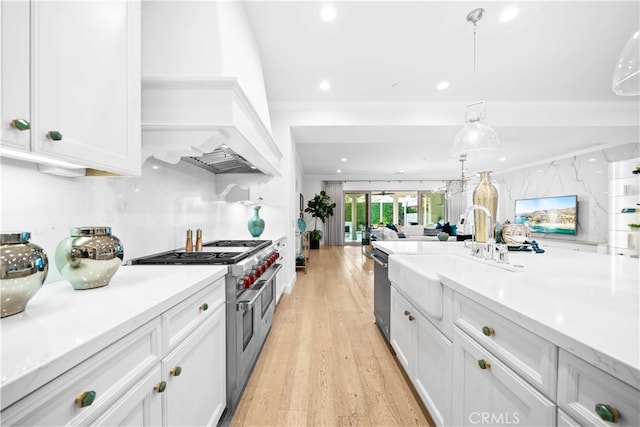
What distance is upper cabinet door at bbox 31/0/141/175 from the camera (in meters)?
0.73

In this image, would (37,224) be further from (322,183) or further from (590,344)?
(322,183)

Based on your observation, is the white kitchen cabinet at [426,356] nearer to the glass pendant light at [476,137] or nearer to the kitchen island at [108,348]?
the kitchen island at [108,348]

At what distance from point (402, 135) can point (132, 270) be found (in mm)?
3999

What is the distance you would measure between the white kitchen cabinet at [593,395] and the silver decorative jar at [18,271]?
1.38m

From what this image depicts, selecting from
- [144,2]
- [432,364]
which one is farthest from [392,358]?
[144,2]

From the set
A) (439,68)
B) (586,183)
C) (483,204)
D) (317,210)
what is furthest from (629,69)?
(317,210)

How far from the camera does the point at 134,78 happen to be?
1.11 metres

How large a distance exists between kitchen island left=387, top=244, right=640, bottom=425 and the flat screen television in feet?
19.4

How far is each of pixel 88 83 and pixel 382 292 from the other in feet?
7.42

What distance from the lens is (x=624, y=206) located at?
4574mm

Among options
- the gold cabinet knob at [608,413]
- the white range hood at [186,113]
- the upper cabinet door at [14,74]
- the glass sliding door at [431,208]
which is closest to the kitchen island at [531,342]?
the gold cabinet knob at [608,413]

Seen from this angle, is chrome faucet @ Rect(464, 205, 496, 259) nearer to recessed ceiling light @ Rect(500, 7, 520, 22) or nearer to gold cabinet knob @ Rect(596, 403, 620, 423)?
gold cabinet knob @ Rect(596, 403, 620, 423)

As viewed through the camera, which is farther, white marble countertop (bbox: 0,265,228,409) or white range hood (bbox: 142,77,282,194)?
white range hood (bbox: 142,77,282,194)

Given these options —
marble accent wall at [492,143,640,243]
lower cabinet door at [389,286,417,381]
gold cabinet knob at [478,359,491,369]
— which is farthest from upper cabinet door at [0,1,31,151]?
marble accent wall at [492,143,640,243]
